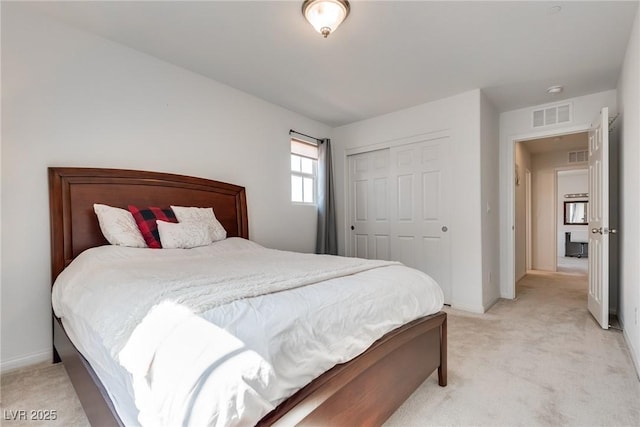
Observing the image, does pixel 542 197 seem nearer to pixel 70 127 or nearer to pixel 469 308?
pixel 469 308

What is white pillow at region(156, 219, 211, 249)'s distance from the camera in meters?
2.37

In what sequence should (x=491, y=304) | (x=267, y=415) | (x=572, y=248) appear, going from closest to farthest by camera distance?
(x=267, y=415) < (x=491, y=304) < (x=572, y=248)

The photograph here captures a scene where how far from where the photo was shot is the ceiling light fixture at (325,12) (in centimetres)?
197

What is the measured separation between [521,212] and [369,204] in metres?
2.91

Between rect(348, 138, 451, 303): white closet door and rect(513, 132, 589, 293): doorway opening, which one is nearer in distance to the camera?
Answer: rect(348, 138, 451, 303): white closet door

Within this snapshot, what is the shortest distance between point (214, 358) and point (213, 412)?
13 centimetres

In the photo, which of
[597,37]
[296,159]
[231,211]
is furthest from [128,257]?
[597,37]

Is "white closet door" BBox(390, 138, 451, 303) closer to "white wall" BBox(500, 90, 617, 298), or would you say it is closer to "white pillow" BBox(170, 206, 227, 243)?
"white wall" BBox(500, 90, 617, 298)

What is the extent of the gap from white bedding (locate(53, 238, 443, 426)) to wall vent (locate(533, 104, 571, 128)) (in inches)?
130

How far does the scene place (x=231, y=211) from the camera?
325cm

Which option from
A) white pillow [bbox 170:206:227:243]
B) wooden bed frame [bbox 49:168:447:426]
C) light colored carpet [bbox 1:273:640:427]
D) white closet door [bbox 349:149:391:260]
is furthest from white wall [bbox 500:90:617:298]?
white pillow [bbox 170:206:227:243]

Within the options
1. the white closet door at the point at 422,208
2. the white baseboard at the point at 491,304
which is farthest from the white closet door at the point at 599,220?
the white closet door at the point at 422,208

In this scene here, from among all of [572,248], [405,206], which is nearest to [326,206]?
[405,206]

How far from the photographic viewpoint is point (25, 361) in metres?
2.12
